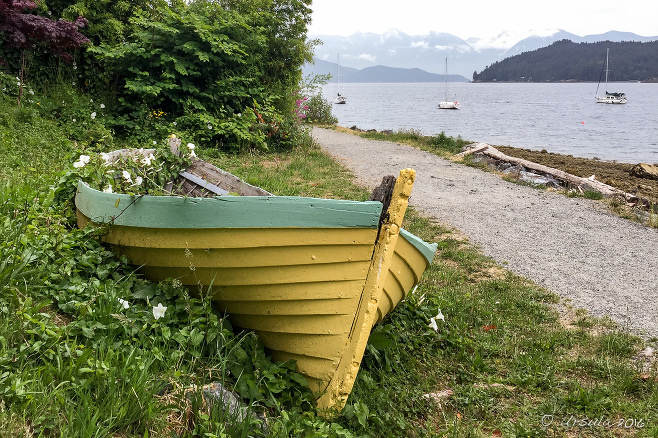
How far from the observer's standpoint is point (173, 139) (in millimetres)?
4965

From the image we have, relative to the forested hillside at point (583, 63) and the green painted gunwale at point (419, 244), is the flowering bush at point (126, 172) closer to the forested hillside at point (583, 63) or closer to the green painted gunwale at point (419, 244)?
the green painted gunwale at point (419, 244)

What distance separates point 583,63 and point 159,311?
16105 cm

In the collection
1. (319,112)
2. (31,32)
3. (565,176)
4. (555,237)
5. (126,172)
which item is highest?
(31,32)

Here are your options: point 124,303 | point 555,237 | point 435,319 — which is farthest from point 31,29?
point 555,237

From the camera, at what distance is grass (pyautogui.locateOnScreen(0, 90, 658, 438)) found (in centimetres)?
224

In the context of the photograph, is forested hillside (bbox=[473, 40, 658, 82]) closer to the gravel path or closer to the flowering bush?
the gravel path

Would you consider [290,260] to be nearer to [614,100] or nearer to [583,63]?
[614,100]

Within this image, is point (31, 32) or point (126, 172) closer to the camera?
point (126, 172)

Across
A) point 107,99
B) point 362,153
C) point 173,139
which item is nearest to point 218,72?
point 107,99

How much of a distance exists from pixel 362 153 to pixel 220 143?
18.7 feet

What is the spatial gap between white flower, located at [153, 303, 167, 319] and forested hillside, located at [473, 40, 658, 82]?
474 ft

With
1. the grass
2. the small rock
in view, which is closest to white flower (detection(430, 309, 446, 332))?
the grass

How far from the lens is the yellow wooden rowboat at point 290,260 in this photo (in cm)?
278

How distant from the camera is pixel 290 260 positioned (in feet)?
9.33
